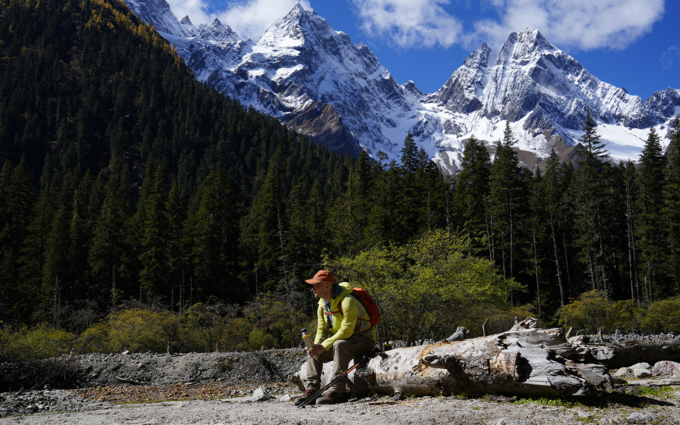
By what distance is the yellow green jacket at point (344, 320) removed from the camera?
19.0 ft

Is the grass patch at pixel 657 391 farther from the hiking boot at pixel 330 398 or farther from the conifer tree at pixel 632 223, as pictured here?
the conifer tree at pixel 632 223

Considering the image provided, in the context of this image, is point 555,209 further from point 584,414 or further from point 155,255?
point 584,414

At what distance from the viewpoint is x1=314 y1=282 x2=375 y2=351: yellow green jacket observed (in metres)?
5.78

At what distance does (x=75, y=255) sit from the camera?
37.9 metres

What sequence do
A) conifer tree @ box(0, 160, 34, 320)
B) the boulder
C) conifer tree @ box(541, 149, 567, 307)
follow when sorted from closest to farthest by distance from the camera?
the boulder
conifer tree @ box(541, 149, 567, 307)
conifer tree @ box(0, 160, 34, 320)

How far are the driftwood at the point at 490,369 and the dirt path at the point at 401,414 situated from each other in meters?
0.21

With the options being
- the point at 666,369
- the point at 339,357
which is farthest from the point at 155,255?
the point at 666,369

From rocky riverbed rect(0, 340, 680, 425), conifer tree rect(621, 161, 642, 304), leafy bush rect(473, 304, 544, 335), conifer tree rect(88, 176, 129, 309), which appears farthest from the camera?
conifer tree rect(88, 176, 129, 309)

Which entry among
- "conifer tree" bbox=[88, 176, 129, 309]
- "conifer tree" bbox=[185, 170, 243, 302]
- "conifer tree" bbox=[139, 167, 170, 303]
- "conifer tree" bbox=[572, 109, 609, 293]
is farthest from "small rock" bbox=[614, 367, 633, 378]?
"conifer tree" bbox=[88, 176, 129, 309]

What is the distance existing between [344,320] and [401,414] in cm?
150

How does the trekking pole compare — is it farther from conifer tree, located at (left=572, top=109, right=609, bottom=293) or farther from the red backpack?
conifer tree, located at (left=572, top=109, right=609, bottom=293)

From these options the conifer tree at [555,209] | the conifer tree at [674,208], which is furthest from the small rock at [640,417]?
the conifer tree at [674,208]

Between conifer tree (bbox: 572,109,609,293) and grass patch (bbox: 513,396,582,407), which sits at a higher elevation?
conifer tree (bbox: 572,109,609,293)

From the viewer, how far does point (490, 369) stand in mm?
4992
